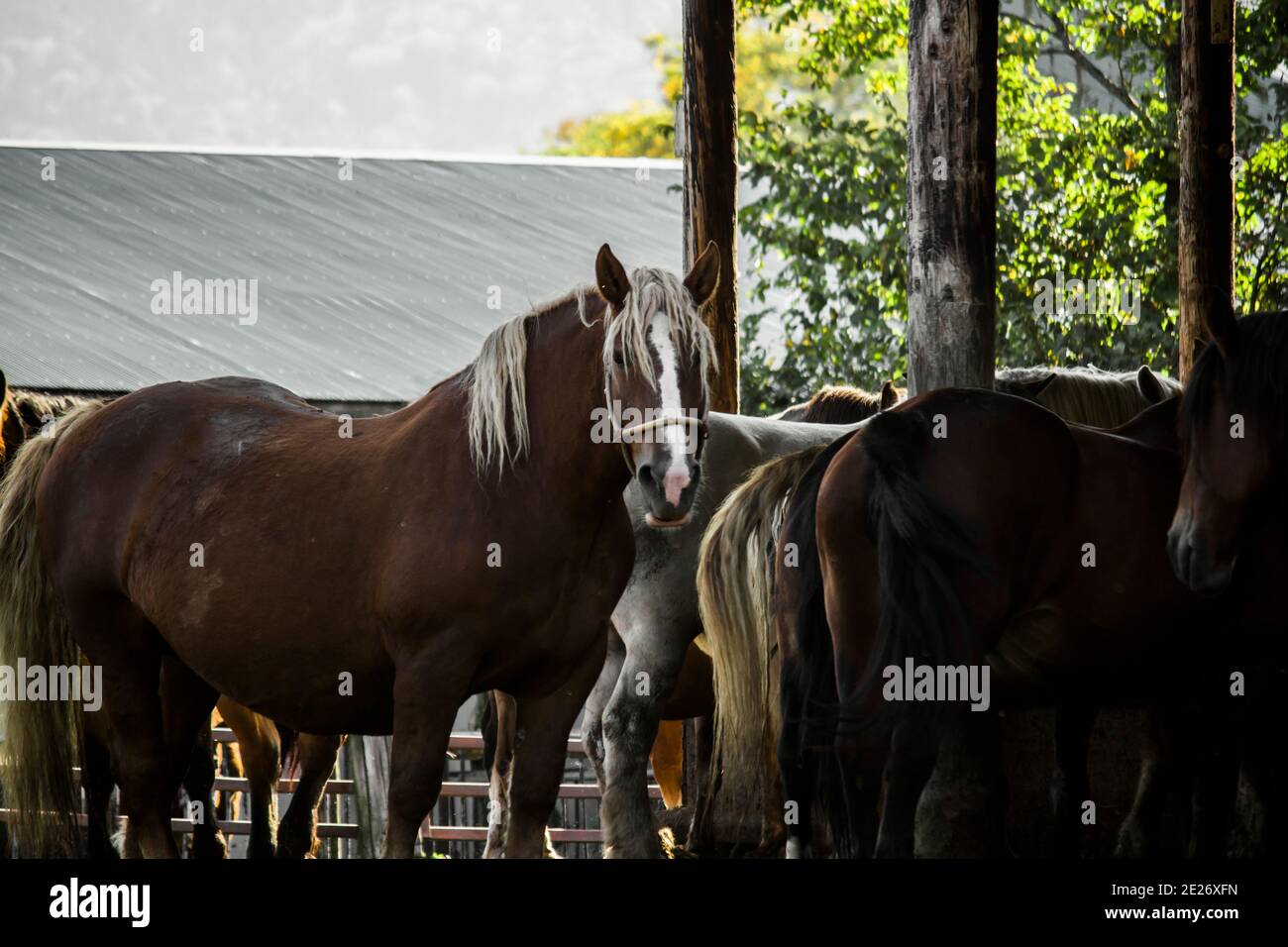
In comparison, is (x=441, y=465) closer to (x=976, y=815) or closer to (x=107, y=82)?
(x=976, y=815)

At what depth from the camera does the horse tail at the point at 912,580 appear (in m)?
5.20

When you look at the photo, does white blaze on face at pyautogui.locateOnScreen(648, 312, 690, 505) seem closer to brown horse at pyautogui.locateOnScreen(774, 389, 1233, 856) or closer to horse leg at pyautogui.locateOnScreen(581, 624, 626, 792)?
brown horse at pyautogui.locateOnScreen(774, 389, 1233, 856)

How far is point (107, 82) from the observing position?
88688mm

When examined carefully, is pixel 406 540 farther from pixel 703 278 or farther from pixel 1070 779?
pixel 1070 779

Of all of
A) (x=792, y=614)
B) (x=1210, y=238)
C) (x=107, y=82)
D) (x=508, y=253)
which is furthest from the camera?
(x=107, y=82)

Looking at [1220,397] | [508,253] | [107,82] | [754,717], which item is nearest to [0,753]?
[754,717]

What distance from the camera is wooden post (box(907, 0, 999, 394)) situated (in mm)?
6871

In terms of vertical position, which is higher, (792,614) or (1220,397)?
(1220,397)

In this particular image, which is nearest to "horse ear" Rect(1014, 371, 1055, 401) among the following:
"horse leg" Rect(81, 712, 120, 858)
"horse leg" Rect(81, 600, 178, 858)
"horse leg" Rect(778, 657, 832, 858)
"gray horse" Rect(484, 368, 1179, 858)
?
"gray horse" Rect(484, 368, 1179, 858)

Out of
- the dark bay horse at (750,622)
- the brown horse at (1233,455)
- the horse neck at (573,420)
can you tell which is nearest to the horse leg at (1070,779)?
the dark bay horse at (750,622)

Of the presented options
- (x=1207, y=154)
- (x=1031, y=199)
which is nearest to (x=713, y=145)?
(x=1207, y=154)

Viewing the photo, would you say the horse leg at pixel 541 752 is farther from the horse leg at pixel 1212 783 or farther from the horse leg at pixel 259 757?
the horse leg at pixel 1212 783

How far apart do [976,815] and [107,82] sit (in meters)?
91.1

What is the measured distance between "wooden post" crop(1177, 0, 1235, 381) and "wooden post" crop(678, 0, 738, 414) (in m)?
2.92
